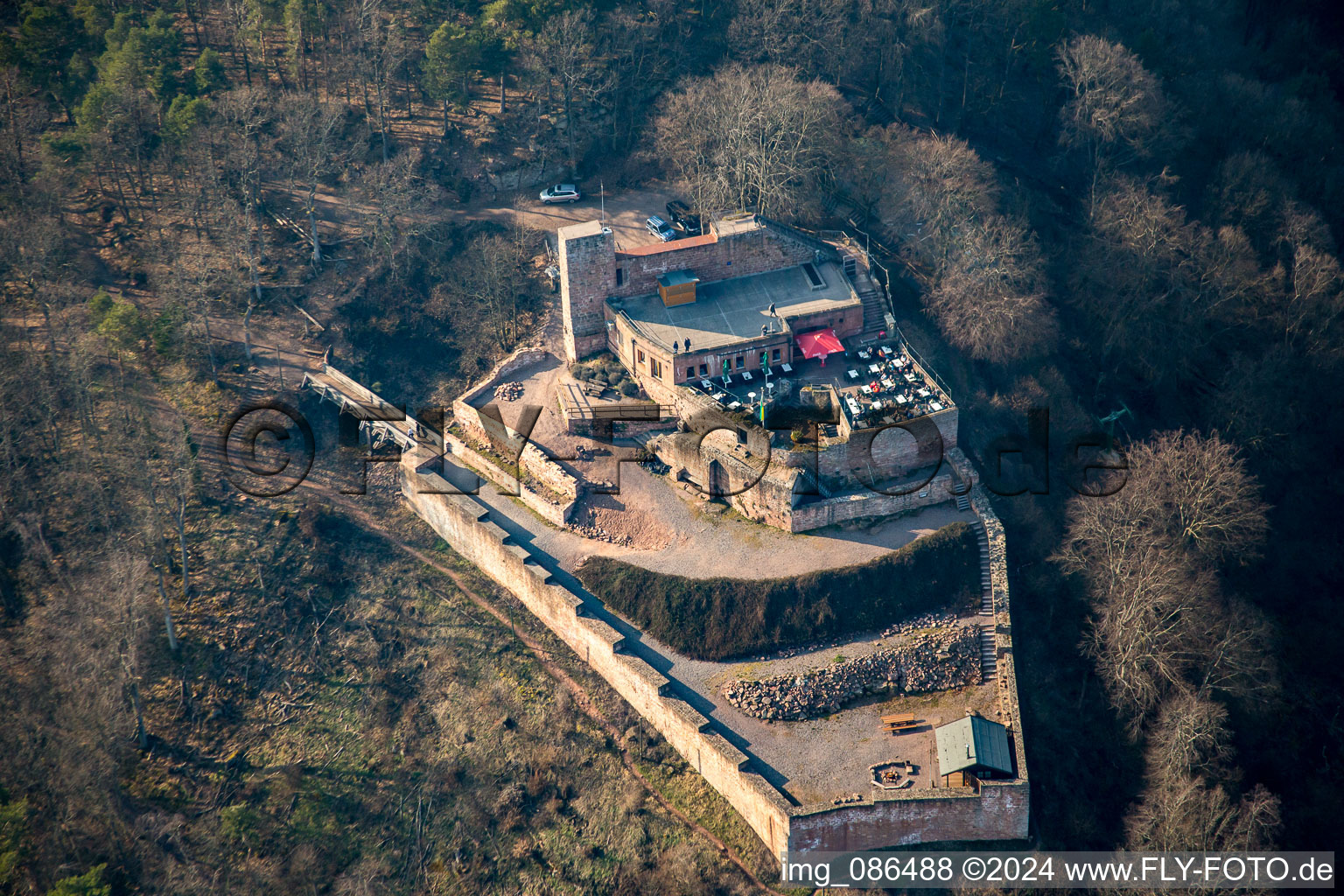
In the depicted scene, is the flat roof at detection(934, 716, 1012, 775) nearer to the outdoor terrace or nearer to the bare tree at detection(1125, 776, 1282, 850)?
the bare tree at detection(1125, 776, 1282, 850)

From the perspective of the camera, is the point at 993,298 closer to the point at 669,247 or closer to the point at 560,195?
the point at 669,247

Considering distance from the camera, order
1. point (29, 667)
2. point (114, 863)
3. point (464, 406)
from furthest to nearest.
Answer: point (464, 406)
point (29, 667)
point (114, 863)

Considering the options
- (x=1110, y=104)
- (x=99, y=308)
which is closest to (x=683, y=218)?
(x=1110, y=104)

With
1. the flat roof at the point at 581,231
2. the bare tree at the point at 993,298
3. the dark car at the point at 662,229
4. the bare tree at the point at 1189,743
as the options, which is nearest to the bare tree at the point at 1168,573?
the bare tree at the point at 1189,743

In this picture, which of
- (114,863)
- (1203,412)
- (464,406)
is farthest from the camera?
(1203,412)

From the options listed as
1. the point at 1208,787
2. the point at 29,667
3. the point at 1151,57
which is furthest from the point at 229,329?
the point at 1151,57

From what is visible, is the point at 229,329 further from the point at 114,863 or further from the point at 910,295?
the point at 910,295

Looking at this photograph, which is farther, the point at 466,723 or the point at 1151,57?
the point at 1151,57
